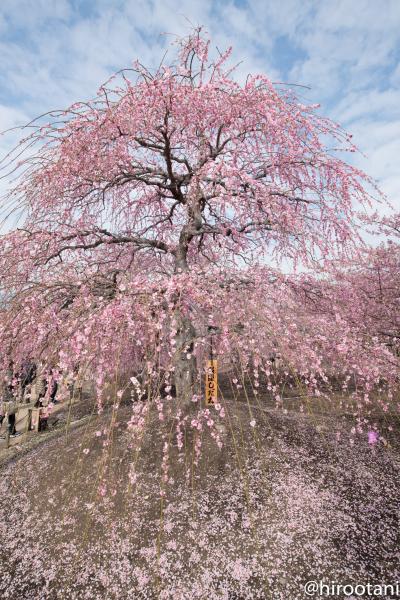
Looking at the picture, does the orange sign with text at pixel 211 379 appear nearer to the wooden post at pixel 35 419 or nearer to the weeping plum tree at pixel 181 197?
the weeping plum tree at pixel 181 197

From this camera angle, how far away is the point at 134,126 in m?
A: 6.04

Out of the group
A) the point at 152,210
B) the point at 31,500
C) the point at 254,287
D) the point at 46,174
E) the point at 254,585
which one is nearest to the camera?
the point at 254,585

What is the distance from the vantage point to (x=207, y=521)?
4.36 metres

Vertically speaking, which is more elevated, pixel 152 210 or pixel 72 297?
pixel 152 210

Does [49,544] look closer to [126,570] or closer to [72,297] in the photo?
[126,570]

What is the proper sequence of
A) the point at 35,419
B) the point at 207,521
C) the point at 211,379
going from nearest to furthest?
the point at 207,521 → the point at 211,379 → the point at 35,419

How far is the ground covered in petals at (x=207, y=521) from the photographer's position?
3693mm

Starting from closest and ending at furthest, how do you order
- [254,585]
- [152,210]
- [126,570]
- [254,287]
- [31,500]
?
[254,585] → [126,570] → [31,500] → [254,287] → [152,210]

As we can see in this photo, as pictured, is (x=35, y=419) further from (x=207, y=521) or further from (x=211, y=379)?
(x=207, y=521)

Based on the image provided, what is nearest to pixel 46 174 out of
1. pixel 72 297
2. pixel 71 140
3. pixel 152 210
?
pixel 71 140

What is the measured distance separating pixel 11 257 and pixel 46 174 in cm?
160

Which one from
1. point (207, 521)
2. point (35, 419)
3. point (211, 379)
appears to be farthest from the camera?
point (35, 419)

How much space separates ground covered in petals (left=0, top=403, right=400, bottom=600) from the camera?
3.69m

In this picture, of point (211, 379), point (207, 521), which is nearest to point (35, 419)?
point (211, 379)
